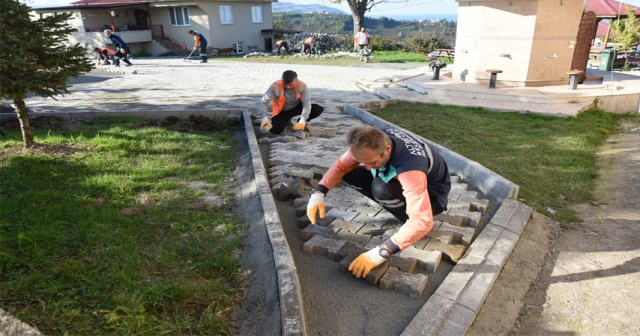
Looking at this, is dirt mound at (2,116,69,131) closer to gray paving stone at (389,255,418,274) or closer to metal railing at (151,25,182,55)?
gray paving stone at (389,255,418,274)

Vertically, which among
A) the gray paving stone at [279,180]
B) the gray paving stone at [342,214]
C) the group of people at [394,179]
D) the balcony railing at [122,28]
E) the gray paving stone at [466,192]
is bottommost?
the gray paving stone at [466,192]

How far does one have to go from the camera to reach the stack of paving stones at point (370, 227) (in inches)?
121

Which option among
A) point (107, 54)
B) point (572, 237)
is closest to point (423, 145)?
point (572, 237)

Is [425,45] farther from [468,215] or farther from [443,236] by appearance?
[443,236]

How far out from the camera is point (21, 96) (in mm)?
5254

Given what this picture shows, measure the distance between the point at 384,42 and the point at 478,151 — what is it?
81.8 feet

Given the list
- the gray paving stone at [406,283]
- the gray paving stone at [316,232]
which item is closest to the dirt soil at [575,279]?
the gray paving stone at [406,283]

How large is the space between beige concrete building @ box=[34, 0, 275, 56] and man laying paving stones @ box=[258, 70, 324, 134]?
22.5 metres

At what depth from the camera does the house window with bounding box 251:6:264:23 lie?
30.2 m

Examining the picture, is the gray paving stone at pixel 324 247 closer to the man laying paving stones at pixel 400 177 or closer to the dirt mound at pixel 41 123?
the man laying paving stones at pixel 400 177

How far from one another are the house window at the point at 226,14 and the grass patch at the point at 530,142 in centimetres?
2173

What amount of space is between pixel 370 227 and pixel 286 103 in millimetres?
3475

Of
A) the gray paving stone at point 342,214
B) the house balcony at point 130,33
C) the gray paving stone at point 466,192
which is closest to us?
the gray paving stone at point 342,214

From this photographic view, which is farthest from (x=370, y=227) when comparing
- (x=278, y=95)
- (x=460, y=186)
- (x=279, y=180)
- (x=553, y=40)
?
(x=553, y=40)
